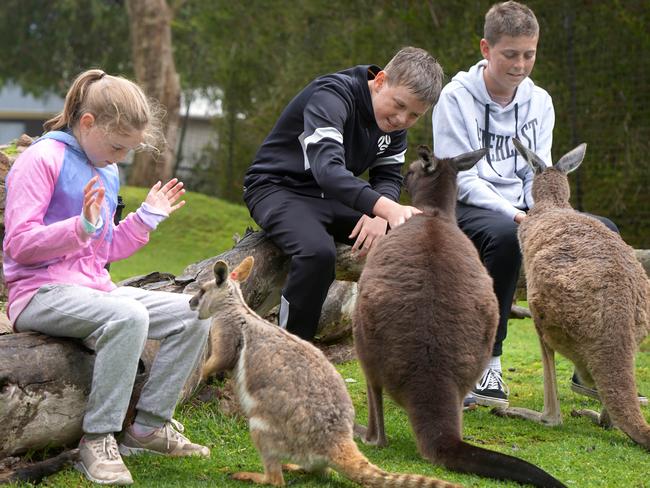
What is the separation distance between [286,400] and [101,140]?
1.39 m

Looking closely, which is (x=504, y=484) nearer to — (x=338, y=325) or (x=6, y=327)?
(x=6, y=327)

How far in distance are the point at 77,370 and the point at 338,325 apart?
288cm

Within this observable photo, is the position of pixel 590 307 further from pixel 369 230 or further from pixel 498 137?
pixel 498 137

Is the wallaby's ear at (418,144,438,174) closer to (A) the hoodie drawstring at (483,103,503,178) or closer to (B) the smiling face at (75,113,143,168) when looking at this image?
(A) the hoodie drawstring at (483,103,503,178)

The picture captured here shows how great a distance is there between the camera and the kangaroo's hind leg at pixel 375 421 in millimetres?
4500

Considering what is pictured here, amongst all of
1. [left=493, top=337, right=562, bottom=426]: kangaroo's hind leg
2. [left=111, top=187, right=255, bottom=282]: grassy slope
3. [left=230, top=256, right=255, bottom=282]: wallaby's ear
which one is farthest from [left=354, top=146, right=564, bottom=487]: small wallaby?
[left=111, top=187, right=255, bottom=282]: grassy slope

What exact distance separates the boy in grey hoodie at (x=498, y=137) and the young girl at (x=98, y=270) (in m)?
1.97

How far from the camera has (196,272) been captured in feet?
17.4

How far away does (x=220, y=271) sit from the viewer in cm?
407

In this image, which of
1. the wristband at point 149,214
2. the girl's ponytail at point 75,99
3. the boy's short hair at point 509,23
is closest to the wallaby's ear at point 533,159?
the boy's short hair at point 509,23

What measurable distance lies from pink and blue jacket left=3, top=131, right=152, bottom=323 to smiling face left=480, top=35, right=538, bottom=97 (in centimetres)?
266

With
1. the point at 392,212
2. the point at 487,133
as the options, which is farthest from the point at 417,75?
the point at 487,133

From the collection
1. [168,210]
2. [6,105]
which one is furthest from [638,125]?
[6,105]

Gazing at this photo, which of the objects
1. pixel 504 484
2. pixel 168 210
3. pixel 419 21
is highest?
pixel 419 21
